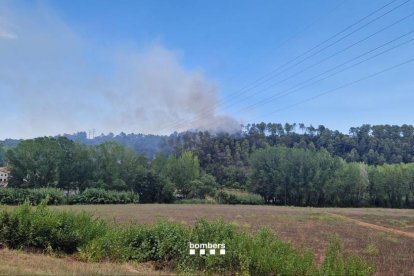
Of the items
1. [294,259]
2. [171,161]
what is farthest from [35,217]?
[171,161]

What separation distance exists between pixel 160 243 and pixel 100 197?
6186 cm

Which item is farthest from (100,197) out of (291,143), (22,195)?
(291,143)

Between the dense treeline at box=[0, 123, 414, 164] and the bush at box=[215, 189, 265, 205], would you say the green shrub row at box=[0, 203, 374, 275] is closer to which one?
the bush at box=[215, 189, 265, 205]

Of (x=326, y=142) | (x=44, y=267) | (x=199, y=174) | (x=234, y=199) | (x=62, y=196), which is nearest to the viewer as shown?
(x=44, y=267)

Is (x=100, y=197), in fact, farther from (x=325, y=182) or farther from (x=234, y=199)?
(x=325, y=182)

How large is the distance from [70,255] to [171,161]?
8554 centimetres

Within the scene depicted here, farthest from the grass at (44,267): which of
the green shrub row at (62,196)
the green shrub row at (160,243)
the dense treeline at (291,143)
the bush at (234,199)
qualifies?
the dense treeline at (291,143)

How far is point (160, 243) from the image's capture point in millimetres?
13320

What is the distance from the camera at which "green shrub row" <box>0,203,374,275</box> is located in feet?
37.8

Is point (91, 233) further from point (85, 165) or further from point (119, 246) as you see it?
point (85, 165)

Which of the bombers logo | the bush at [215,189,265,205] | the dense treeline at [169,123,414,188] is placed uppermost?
the dense treeline at [169,123,414,188]

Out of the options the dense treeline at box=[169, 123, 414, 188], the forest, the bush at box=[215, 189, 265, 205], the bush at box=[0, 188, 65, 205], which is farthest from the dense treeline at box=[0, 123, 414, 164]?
the bush at box=[0, 188, 65, 205]

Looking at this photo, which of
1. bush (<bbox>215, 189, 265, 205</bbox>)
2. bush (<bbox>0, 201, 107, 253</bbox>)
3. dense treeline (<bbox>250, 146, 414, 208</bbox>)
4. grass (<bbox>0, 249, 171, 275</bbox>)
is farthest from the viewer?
dense treeline (<bbox>250, 146, 414, 208</bbox>)

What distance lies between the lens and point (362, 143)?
155375 millimetres
